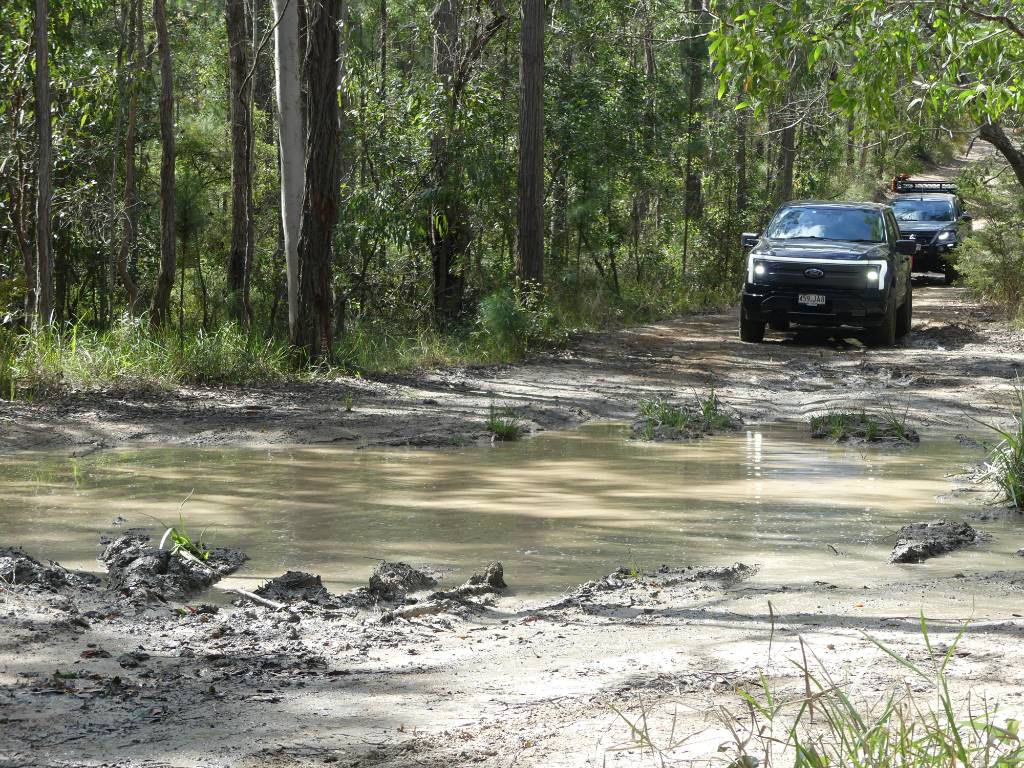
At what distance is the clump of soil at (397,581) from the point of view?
5.18 m

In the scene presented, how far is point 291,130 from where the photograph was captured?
13.0 metres

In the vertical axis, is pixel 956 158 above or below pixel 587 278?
above

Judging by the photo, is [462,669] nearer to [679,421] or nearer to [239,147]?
[679,421]

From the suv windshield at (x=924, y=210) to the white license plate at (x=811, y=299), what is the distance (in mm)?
14902

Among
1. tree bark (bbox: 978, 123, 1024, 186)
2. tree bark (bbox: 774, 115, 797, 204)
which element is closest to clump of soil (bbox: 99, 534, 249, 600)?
tree bark (bbox: 978, 123, 1024, 186)

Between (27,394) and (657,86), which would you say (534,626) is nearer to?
(27,394)

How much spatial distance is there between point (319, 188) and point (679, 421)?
516 centimetres

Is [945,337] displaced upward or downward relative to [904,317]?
downward

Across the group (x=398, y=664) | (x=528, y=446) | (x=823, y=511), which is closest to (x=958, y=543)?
(x=823, y=511)

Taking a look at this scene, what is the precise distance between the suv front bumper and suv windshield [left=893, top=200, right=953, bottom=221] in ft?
48.1

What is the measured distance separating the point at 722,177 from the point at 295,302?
62.2ft

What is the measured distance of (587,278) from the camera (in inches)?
891

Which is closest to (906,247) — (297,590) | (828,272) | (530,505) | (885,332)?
(885,332)

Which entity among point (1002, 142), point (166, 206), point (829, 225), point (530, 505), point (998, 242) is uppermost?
point (1002, 142)
